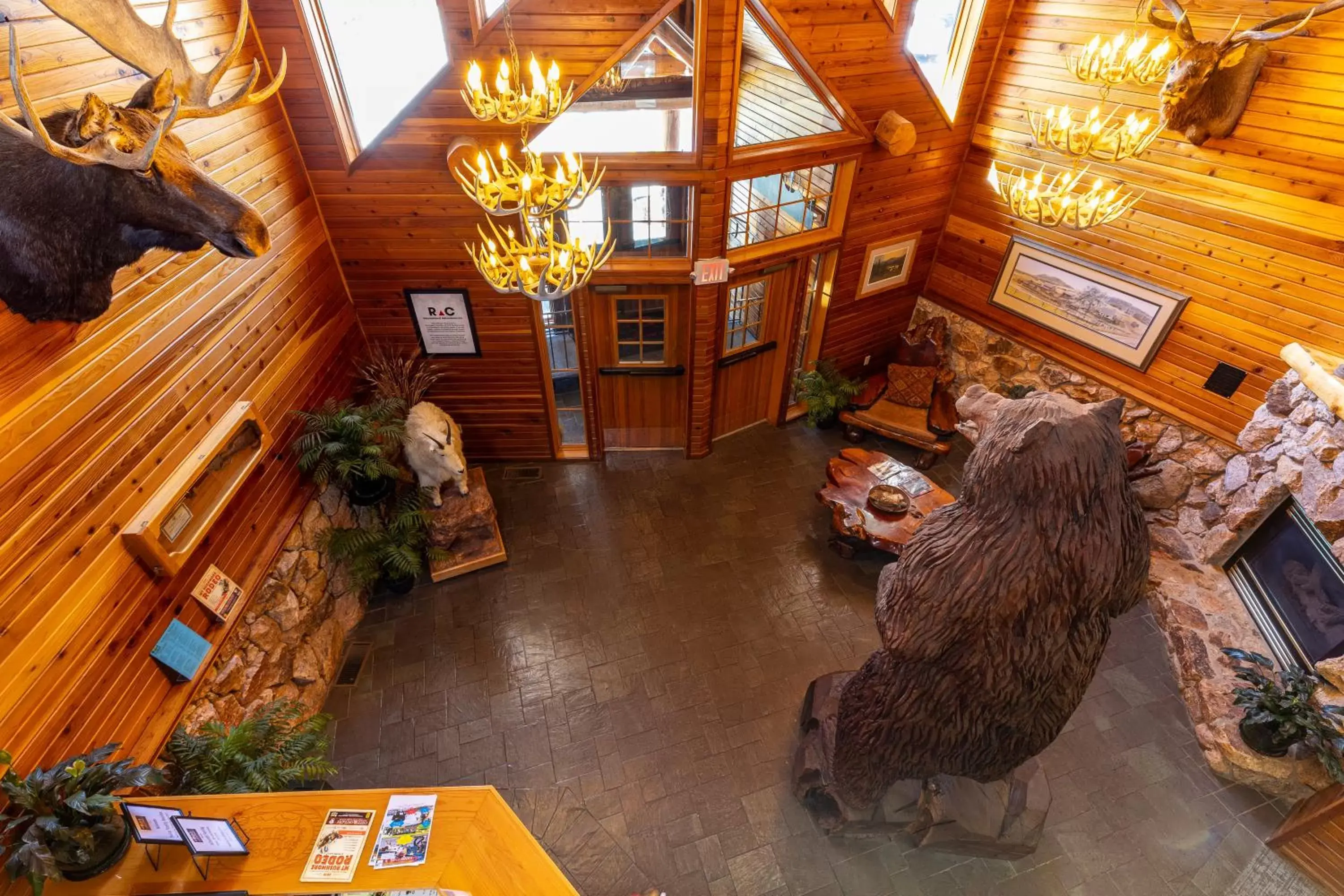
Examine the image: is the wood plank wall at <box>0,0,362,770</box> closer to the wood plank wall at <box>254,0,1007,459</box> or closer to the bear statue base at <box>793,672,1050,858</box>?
the wood plank wall at <box>254,0,1007,459</box>

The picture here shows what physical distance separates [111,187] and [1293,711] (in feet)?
19.0

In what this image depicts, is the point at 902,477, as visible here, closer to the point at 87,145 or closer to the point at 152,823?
the point at 152,823

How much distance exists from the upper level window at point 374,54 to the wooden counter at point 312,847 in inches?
143

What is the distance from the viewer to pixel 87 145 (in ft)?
6.08

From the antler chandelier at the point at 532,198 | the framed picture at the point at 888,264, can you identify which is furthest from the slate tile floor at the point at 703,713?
the antler chandelier at the point at 532,198

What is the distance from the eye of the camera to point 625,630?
13.7ft

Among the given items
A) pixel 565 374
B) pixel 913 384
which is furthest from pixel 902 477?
pixel 565 374

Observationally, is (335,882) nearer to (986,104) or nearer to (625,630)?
(625,630)

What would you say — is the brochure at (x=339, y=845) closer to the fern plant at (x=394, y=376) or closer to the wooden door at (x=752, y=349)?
the fern plant at (x=394, y=376)

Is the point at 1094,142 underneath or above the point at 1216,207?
above

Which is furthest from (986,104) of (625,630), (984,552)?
(625,630)

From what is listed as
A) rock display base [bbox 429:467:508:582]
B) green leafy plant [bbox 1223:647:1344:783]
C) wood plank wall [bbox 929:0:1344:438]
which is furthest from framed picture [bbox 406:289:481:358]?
green leafy plant [bbox 1223:647:1344:783]

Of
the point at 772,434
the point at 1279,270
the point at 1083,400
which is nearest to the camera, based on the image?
the point at 1279,270

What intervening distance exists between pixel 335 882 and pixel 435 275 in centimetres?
366
